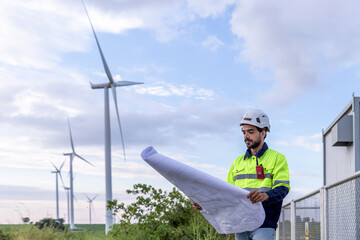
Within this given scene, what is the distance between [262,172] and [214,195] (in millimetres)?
457

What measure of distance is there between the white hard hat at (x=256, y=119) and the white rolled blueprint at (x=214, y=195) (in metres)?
0.56

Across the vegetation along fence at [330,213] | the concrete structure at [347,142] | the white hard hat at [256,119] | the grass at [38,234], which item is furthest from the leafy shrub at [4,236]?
the white hard hat at [256,119]

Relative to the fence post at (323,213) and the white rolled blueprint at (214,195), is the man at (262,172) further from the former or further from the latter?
the fence post at (323,213)

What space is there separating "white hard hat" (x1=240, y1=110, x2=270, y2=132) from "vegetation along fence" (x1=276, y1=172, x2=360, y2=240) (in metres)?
1.57

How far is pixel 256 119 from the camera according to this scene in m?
3.87

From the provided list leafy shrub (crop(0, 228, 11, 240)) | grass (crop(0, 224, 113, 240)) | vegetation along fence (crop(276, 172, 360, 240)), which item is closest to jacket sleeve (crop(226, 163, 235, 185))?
vegetation along fence (crop(276, 172, 360, 240))

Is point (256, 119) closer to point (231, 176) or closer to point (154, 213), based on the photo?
point (231, 176)

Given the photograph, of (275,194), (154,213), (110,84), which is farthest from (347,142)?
(110,84)

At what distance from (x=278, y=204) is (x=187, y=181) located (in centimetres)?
77

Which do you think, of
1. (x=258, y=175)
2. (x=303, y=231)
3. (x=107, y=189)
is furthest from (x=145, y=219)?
(x=107, y=189)

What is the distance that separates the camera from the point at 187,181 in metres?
3.54

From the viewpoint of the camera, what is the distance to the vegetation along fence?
17.6 ft

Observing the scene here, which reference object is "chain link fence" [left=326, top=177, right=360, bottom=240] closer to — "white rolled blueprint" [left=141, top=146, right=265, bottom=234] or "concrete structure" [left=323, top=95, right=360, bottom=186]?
"white rolled blueprint" [left=141, top=146, right=265, bottom=234]

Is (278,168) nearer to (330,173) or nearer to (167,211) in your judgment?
(167,211)
